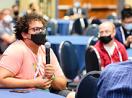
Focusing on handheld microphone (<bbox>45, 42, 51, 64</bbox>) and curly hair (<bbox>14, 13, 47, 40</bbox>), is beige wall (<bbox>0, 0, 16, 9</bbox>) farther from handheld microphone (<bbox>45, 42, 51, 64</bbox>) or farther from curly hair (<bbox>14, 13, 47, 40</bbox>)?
handheld microphone (<bbox>45, 42, 51, 64</bbox>)

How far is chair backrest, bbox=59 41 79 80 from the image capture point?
252 inches

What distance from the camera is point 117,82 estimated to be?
220 cm

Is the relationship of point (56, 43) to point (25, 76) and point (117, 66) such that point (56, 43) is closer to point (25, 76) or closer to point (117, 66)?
point (25, 76)

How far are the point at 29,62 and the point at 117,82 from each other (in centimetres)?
194

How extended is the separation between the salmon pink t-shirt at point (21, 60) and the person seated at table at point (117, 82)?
5.78ft

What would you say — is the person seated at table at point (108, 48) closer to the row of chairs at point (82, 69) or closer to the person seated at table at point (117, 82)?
the row of chairs at point (82, 69)

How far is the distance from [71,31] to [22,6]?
5848mm

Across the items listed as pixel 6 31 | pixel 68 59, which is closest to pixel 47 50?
pixel 68 59

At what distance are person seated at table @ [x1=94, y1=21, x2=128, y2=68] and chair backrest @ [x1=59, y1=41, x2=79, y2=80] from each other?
23.9 inches

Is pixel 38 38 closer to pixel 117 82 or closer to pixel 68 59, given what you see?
pixel 117 82

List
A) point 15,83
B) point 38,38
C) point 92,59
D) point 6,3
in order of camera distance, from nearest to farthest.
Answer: point 15,83 < point 38,38 < point 92,59 < point 6,3

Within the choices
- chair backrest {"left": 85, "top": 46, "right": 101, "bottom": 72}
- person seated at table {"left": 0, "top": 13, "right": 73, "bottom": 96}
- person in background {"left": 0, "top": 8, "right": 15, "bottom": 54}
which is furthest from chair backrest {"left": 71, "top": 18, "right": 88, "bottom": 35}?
person seated at table {"left": 0, "top": 13, "right": 73, "bottom": 96}

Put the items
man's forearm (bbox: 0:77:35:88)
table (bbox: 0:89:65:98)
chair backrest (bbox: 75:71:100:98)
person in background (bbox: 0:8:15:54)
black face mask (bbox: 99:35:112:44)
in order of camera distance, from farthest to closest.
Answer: person in background (bbox: 0:8:15:54) < black face mask (bbox: 99:35:112:44) < man's forearm (bbox: 0:77:35:88) < table (bbox: 0:89:65:98) < chair backrest (bbox: 75:71:100:98)

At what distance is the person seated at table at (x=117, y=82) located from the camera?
2188mm
